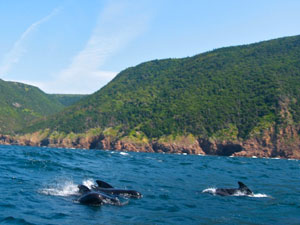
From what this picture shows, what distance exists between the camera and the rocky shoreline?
109 metres

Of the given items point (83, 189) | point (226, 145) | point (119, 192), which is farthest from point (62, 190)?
point (226, 145)

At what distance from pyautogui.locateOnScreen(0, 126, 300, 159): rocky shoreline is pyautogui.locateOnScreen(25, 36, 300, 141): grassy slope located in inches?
217

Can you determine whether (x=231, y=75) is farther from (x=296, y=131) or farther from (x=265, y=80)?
(x=296, y=131)

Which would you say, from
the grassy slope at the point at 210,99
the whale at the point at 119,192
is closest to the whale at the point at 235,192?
the whale at the point at 119,192

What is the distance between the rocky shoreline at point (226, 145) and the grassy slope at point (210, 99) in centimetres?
550

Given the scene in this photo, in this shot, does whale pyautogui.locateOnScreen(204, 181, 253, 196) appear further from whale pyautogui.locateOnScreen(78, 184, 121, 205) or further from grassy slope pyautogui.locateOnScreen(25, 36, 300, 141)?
grassy slope pyautogui.locateOnScreen(25, 36, 300, 141)

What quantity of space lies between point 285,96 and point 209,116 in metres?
29.9

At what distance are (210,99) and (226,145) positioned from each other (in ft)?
115

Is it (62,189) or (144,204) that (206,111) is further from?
(144,204)

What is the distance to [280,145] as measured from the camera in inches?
4318

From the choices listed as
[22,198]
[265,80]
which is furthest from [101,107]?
[22,198]

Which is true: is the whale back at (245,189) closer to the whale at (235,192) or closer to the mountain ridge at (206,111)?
the whale at (235,192)

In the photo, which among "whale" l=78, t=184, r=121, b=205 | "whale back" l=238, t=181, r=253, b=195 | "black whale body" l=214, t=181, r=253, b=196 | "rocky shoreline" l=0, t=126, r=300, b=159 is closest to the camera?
"whale" l=78, t=184, r=121, b=205

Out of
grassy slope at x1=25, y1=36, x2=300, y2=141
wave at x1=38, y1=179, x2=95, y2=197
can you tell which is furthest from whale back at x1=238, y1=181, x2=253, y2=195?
grassy slope at x1=25, y1=36, x2=300, y2=141
